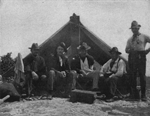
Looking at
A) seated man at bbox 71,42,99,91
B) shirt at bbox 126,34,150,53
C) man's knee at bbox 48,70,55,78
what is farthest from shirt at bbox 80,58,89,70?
shirt at bbox 126,34,150,53

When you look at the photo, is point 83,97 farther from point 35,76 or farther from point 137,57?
point 137,57

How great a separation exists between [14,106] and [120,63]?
291 cm

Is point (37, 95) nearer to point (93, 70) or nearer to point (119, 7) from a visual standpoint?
point (93, 70)

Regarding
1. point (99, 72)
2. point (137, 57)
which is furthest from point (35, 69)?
point (137, 57)

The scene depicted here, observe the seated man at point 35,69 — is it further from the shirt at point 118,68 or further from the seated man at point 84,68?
the shirt at point 118,68

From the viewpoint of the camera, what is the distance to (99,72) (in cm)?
526

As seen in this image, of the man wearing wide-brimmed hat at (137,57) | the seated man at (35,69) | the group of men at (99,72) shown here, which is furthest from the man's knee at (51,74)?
the man wearing wide-brimmed hat at (137,57)

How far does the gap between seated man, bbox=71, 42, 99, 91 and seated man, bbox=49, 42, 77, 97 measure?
25cm

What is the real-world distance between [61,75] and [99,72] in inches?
40.9

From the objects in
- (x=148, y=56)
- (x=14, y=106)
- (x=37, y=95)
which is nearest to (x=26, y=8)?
(x=37, y=95)

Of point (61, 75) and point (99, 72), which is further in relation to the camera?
point (99, 72)

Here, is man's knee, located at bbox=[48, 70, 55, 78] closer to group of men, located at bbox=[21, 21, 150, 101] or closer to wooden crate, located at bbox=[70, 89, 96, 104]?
group of men, located at bbox=[21, 21, 150, 101]

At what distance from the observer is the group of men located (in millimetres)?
5062

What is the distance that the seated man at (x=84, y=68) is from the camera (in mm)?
5191
